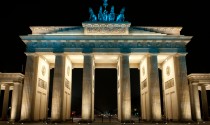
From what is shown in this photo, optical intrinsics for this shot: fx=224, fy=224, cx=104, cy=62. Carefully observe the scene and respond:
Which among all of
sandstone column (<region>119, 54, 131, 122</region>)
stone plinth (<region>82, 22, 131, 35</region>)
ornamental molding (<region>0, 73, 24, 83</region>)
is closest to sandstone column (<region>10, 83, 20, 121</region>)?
ornamental molding (<region>0, 73, 24, 83</region>)

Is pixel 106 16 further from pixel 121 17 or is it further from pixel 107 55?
pixel 107 55

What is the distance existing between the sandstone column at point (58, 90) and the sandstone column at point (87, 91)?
351cm

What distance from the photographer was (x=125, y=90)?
34688 millimetres

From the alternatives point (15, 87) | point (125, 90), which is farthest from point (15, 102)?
point (125, 90)

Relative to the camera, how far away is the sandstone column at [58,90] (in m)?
34.0

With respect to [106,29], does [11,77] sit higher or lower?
lower

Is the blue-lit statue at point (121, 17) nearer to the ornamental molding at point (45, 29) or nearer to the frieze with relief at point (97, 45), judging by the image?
the frieze with relief at point (97, 45)

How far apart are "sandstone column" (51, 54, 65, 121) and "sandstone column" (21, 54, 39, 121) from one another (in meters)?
3.28

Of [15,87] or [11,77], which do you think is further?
[11,77]

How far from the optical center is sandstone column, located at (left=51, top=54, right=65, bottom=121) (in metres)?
34.0

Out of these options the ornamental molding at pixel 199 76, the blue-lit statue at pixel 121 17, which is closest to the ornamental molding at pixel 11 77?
the blue-lit statue at pixel 121 17

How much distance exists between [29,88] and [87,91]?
905 centimetres

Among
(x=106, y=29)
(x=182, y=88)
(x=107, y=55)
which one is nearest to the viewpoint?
A: (x=182, y=88)

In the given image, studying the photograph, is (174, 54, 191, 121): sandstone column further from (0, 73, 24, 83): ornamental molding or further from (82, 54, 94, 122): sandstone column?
(0, 73, 24, 83): ornamental molding
